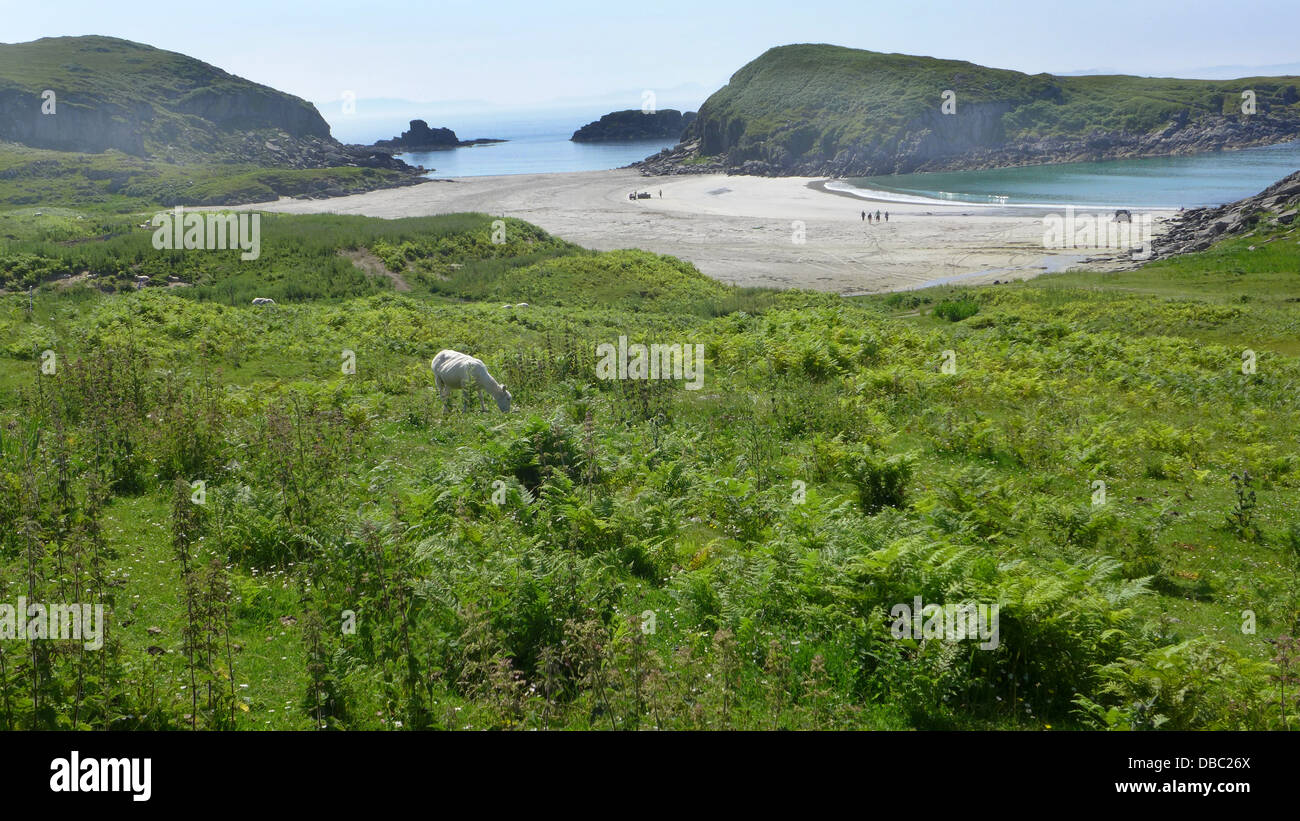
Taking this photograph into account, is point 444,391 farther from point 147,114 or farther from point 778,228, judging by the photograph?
point 147,114

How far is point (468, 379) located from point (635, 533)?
30.1 ft

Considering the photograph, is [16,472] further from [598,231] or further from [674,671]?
[598,231]

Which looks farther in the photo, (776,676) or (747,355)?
(747,355)

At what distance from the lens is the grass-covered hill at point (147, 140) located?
369 ft

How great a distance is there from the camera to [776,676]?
715cm

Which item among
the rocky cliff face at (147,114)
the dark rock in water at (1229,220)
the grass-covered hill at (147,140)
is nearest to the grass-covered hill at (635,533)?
the dark rock in water at (1229,220)

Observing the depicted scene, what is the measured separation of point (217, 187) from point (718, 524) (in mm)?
132192

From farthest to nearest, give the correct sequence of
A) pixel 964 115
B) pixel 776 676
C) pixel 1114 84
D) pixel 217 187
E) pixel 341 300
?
1. pixel 1114 84
2. pixel 964 115
3. pixel 217 187
4. pixel 341 300
5. pixel 776 676

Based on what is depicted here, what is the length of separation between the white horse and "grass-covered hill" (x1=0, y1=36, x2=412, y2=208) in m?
103

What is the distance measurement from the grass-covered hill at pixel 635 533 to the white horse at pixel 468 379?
592 millimetres

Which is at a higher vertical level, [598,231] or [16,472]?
[598,231]
